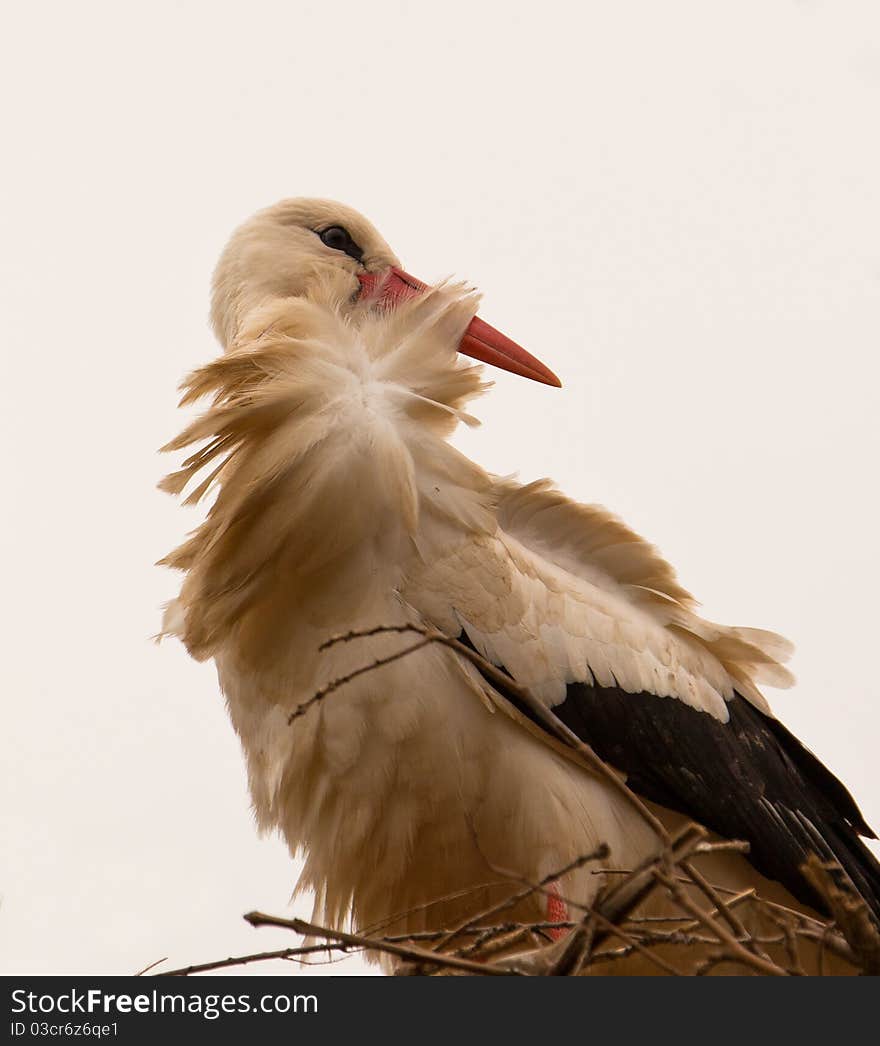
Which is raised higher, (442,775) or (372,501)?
(372,501)

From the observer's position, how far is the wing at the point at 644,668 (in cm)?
240

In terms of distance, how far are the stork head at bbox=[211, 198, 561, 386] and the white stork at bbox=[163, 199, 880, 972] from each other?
0.74 feet

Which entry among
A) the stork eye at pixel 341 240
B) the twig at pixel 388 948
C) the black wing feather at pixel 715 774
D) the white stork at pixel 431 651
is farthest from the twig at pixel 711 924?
the stork eye at pixel 341 240

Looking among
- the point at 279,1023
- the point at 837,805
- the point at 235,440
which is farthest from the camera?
the point at 837,805

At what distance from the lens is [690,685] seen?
103 inches

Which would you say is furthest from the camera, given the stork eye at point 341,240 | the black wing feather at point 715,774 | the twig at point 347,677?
the stork eye at point 341,240

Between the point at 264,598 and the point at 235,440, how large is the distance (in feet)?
0.93

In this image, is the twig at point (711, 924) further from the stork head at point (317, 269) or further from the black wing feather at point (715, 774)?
the stork head at point (317, 269)

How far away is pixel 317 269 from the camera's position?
295 cm

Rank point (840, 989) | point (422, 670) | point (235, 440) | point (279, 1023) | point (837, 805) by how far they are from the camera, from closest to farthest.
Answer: point (840, 989), point (279, 1023), point (422, 670), point (235, 440), point (837, 805)

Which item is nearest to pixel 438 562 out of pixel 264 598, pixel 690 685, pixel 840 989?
pixel 264 598

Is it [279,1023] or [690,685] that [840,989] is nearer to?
[279,1023]

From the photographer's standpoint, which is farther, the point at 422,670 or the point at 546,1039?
the point at 422,670

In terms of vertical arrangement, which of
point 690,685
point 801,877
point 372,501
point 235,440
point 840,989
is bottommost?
point 840,989
